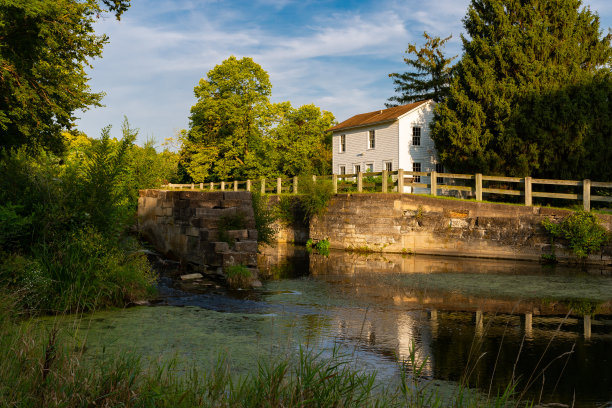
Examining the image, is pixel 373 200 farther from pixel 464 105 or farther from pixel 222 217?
pixel 222 217

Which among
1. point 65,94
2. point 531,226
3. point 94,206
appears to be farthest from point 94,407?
point 531,226

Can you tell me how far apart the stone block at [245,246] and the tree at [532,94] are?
17574 millimetres

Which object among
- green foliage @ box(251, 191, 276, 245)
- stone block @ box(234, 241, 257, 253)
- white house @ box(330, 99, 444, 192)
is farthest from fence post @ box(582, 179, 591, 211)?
white house @ box(330, 99, 444, 192)

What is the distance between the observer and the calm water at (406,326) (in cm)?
557

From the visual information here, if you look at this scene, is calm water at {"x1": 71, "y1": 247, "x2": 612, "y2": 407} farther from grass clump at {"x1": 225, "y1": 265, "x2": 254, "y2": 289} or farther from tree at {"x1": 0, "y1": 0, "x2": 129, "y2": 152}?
tree at {"x1": 0, "y1": 0, "x2": 129, "y2": 152}

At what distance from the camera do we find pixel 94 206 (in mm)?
8984

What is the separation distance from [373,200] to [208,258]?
37.5 feet

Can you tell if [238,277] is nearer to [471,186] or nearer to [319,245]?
[319,245]

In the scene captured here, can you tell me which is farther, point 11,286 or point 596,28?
point 596,28

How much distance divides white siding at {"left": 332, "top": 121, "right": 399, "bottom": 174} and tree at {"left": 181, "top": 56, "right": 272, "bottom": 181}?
8.65 meters

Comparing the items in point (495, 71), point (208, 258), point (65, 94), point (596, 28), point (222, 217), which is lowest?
point (208, 258)

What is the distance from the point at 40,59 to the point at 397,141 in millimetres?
24620

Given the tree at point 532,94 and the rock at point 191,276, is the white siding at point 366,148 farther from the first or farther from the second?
the rock at point 191,276

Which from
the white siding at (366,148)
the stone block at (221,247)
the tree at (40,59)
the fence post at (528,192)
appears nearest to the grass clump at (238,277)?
the stone block at (221,247)
